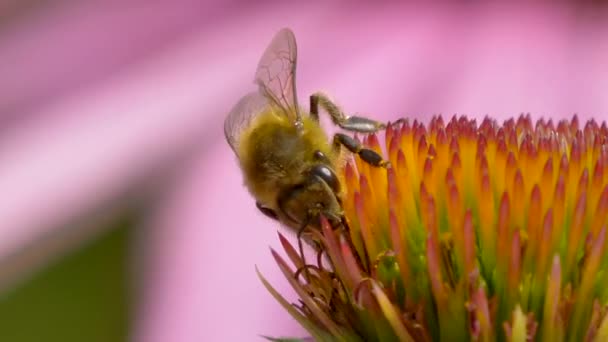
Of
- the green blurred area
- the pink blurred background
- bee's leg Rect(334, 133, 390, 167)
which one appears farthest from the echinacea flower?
the green blurred area

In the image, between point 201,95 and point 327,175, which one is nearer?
point 327,175

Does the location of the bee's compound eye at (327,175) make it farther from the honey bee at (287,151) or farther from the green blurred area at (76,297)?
the green blurred area at (76,297)

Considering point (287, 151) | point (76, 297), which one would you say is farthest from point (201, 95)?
point (287, 151)

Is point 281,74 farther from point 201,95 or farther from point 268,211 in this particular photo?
point 201,95

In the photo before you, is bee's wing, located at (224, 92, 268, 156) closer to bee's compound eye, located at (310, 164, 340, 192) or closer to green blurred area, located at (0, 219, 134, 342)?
bee's compound eye, located at (310, 164, 340, 192)

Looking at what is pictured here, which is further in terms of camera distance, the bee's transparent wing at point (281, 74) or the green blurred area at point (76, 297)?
the green blurred area at point (76, 297)

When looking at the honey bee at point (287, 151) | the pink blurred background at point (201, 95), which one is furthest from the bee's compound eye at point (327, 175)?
the pink blurred background at point (201, 95)
